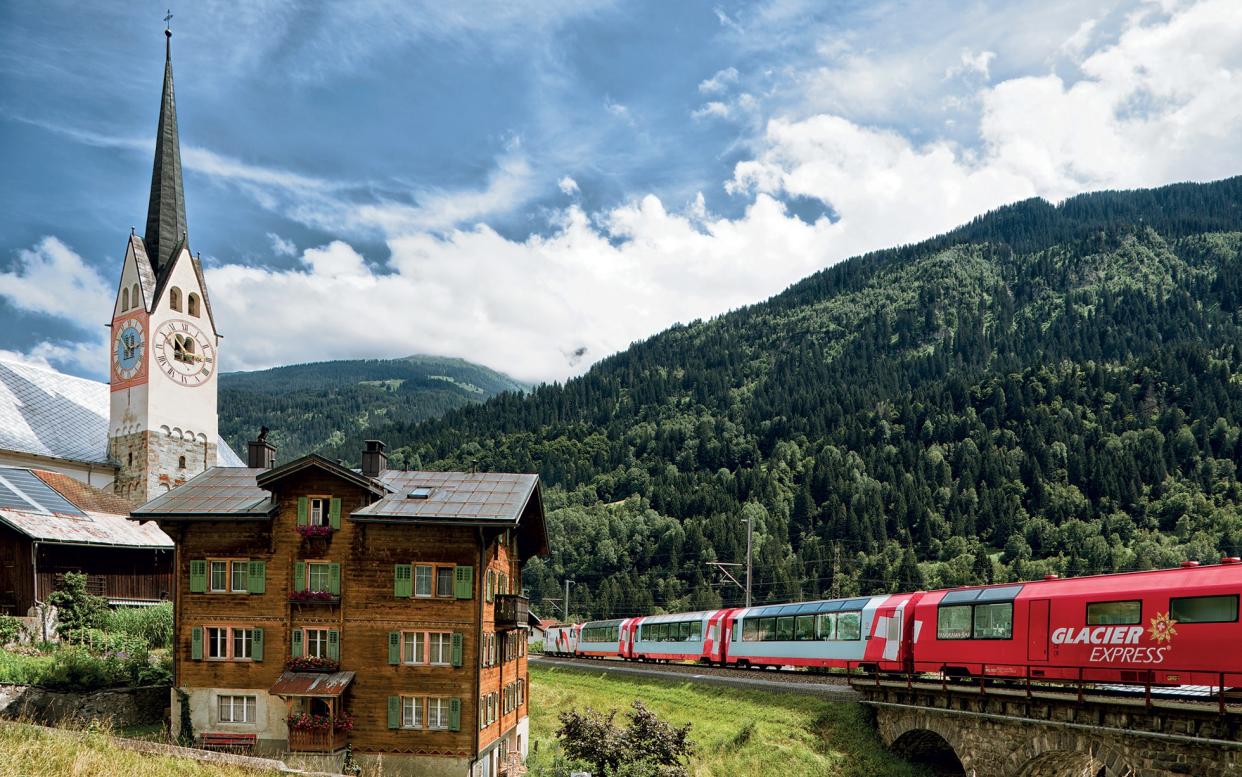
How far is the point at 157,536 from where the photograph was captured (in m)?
58.4

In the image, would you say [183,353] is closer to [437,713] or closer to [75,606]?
[75,606]

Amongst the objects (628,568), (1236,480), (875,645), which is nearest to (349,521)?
(875,645)

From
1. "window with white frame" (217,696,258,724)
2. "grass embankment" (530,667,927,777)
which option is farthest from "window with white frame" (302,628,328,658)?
"grass embankment" (530,667,927,777)

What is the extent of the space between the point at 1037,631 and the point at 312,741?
2514cm

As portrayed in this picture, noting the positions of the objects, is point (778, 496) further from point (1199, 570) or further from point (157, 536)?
point (1199, 570)

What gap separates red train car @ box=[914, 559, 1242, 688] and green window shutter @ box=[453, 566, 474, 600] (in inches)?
707

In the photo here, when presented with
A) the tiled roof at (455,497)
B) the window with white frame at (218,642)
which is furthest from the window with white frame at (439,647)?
the window with white frame at (218,642)

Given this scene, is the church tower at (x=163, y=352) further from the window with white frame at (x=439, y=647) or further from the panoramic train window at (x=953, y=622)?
the panoramic train window at (x=953, y=622)

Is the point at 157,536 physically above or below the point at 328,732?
above

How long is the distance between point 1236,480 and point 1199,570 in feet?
538

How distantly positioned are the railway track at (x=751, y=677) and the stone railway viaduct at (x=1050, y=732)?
2389mm

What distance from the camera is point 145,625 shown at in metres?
50.8

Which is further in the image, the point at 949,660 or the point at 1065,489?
the point at 1065,489

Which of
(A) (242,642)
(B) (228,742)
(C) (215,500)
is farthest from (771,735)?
(C) (215,500)
